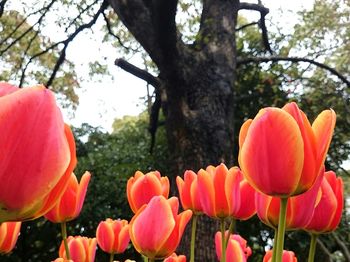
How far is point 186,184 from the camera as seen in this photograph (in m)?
1.10

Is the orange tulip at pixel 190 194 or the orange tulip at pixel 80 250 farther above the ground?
the orange tulip at pixel 190 194

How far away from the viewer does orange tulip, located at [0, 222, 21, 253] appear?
33.8 inches

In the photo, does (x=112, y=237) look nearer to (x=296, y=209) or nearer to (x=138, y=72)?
(x=296, y=209)

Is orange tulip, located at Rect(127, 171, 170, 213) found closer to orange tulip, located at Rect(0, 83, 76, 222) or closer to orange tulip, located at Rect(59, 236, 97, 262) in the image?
orange tulip, located at Rect(59, 236, 97, 262)

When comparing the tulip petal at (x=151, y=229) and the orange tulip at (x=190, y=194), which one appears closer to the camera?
the tulip petal at (x=151, y=229)

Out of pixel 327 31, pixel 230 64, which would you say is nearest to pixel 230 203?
pixel 230 64

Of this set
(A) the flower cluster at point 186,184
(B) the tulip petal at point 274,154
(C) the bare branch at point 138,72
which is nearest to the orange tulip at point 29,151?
(A) the flower cluster at point 186,184

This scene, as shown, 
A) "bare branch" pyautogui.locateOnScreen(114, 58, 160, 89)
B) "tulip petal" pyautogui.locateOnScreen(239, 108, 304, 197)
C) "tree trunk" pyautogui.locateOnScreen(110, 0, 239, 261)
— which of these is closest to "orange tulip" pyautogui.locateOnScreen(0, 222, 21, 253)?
"tulip petal" pyautogui.locateOnScreen(239, 108, 304, 197)

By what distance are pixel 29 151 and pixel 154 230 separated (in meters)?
0.46

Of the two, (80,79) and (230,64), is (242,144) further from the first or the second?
(80,79)

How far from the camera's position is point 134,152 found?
6848 millimetres

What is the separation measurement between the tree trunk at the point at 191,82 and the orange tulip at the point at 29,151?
3330 millimetres

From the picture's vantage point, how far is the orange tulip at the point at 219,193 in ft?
3.11

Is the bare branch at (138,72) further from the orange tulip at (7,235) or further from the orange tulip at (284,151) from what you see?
the orange tulip at (284,151)
